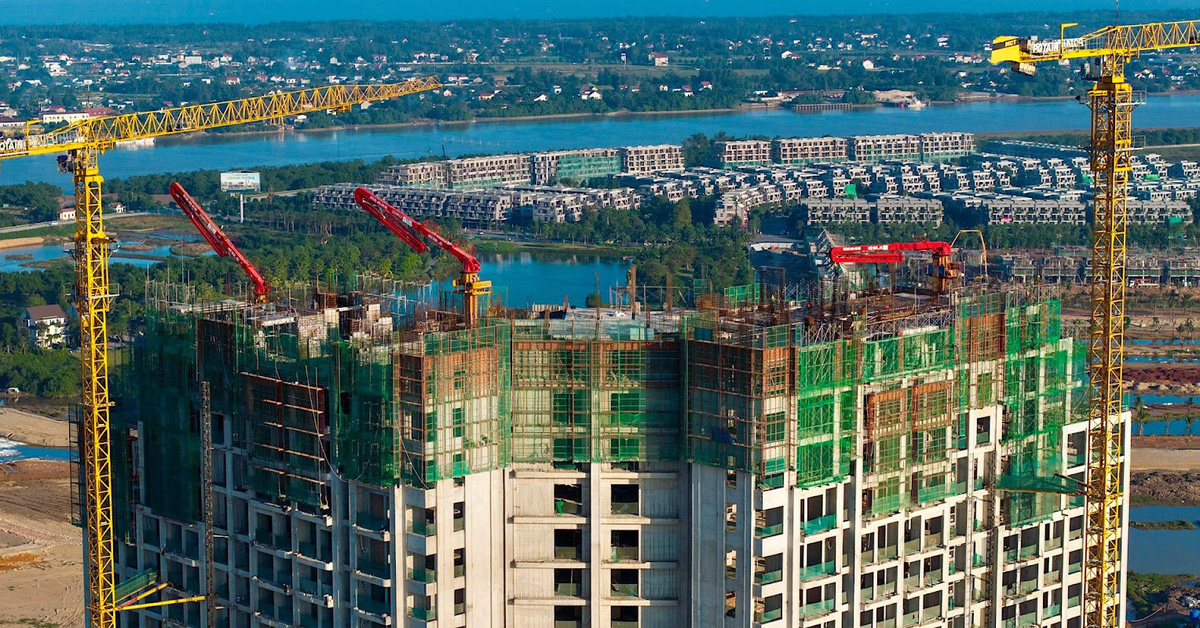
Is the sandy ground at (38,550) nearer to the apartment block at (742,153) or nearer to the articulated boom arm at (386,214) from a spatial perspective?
the articulated boom arm at (386,214)

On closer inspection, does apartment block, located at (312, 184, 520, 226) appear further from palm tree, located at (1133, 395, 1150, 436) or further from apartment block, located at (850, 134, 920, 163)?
palm tree, located at (1133, 395, 1150, 436)

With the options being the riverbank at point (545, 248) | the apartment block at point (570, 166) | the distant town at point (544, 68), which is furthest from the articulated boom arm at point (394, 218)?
the distant town at point (544, 68)

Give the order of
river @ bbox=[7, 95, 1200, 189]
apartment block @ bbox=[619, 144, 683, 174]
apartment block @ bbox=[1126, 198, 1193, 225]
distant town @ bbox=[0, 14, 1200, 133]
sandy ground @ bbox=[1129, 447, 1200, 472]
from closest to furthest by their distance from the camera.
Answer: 1. sandy ground @ bbox=[1129, 447, 1200, 472]
2. apartment block @ bbox=[1126, 198, 1193, 225]
3. apartment block @ bbox=[619, 144, 683, 174]
4. river @ bbox=[7, 95, 1200, 189]
5. distant town @ bbox=[0, 14, 1200, 133]

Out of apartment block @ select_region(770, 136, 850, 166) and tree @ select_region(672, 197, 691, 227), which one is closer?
tree @ select_region(672, 197, 691, 227)

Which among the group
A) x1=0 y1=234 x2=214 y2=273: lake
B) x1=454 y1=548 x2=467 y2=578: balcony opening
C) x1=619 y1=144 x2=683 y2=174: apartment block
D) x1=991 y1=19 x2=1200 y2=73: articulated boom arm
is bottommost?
x1=454 y1=548 x2=467 y2=578: balcony opening

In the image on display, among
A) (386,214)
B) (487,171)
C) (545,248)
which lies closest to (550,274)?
(545,248)

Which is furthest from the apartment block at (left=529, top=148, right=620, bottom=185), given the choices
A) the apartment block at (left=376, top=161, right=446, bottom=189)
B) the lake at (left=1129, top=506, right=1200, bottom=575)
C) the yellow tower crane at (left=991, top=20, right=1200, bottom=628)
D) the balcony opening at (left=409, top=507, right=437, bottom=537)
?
the balcony opening at (left=409, top=507, right=437, bottom=537)

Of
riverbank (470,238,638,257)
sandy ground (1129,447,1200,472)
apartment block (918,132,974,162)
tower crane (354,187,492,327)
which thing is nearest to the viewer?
tower crane (354,187,492,327)
